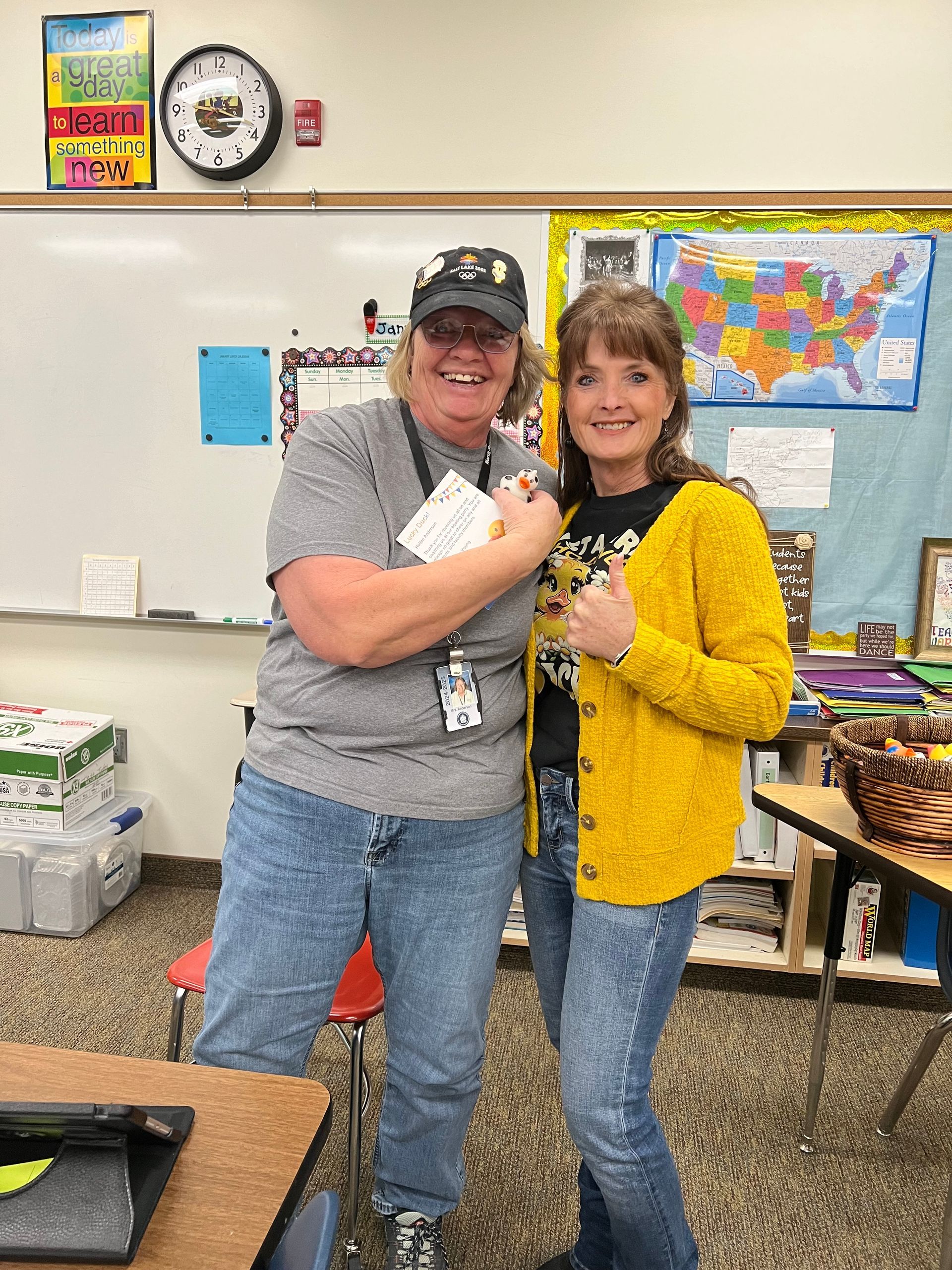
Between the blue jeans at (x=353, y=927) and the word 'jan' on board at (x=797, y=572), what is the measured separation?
1608 mm

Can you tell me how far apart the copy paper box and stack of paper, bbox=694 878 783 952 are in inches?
76.3

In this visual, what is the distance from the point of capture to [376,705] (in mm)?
1258

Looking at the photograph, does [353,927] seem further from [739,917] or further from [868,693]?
[868,693]

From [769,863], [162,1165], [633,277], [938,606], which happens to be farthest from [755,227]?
[162,1165]

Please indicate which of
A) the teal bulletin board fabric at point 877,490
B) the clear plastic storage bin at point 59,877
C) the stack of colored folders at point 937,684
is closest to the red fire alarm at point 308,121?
the teal bulletin board fabric at point 877,490

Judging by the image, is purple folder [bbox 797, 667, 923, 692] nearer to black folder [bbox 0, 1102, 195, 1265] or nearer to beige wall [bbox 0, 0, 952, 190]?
beige wall [bbox 0, 0, 952, 190]

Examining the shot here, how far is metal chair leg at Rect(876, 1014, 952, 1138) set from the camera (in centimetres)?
188

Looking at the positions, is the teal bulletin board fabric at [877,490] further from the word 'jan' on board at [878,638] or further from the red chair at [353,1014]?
the red chair at [353,1014]

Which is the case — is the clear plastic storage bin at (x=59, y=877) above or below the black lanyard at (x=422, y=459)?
below

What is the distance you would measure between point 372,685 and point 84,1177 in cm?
66

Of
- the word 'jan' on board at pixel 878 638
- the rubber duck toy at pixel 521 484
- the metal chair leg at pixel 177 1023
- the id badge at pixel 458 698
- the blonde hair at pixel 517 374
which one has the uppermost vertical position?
the blonde hair at pixel 517 374

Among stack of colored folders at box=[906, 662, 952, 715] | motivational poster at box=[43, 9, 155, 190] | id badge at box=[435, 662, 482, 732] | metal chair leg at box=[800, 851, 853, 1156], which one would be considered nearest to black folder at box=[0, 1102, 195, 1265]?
id badge at box=[435, 662, 482, 732]

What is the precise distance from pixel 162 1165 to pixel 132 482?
2552mm

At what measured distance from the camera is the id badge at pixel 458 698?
128 cm
